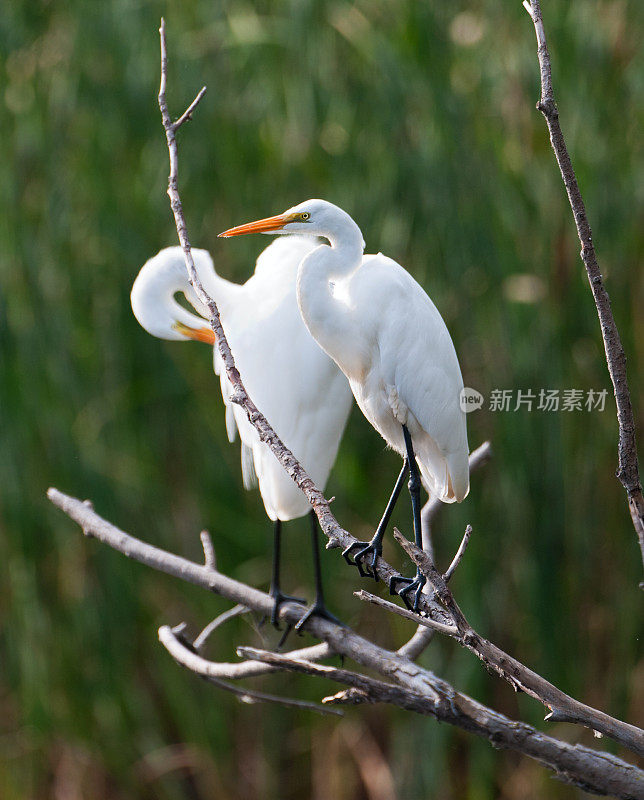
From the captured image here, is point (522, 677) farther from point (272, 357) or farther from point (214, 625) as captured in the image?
point (272, 357)

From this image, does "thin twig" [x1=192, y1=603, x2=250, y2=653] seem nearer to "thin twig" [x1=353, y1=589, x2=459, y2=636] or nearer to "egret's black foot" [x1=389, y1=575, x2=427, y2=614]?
"egret's black foot" [x1=389, y1=575, x2=427, y2=614]

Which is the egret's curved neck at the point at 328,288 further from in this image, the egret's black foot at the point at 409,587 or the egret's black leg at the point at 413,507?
the egret's black foot at the point at 409,587

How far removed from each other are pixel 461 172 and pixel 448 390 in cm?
58

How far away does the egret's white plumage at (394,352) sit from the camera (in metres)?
0.98

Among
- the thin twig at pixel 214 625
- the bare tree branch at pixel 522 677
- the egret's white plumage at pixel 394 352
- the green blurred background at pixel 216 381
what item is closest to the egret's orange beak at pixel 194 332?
the egret's white plumage at pixel 394 352

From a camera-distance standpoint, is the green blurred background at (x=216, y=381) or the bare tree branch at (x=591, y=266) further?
the green blurred background at (x=216, y=381)

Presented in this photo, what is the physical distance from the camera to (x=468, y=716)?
0.72m

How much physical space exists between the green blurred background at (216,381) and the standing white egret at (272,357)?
1.09 ft

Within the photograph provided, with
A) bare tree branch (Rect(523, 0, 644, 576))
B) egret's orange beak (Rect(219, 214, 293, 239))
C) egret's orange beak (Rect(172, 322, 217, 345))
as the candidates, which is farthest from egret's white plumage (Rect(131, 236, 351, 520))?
bare tree branch (Rect(523, 0, 644, 576))

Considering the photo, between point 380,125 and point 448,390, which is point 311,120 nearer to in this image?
point 380,125

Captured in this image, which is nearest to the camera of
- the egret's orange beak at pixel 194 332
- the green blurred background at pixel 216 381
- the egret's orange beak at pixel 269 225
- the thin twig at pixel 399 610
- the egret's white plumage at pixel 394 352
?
the thin twig at pixel 399 610

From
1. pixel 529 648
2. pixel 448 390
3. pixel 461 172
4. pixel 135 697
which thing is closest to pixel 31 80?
pixel 461 172

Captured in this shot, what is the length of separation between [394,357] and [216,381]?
734 mm

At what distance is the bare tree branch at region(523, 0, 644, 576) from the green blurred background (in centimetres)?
79
